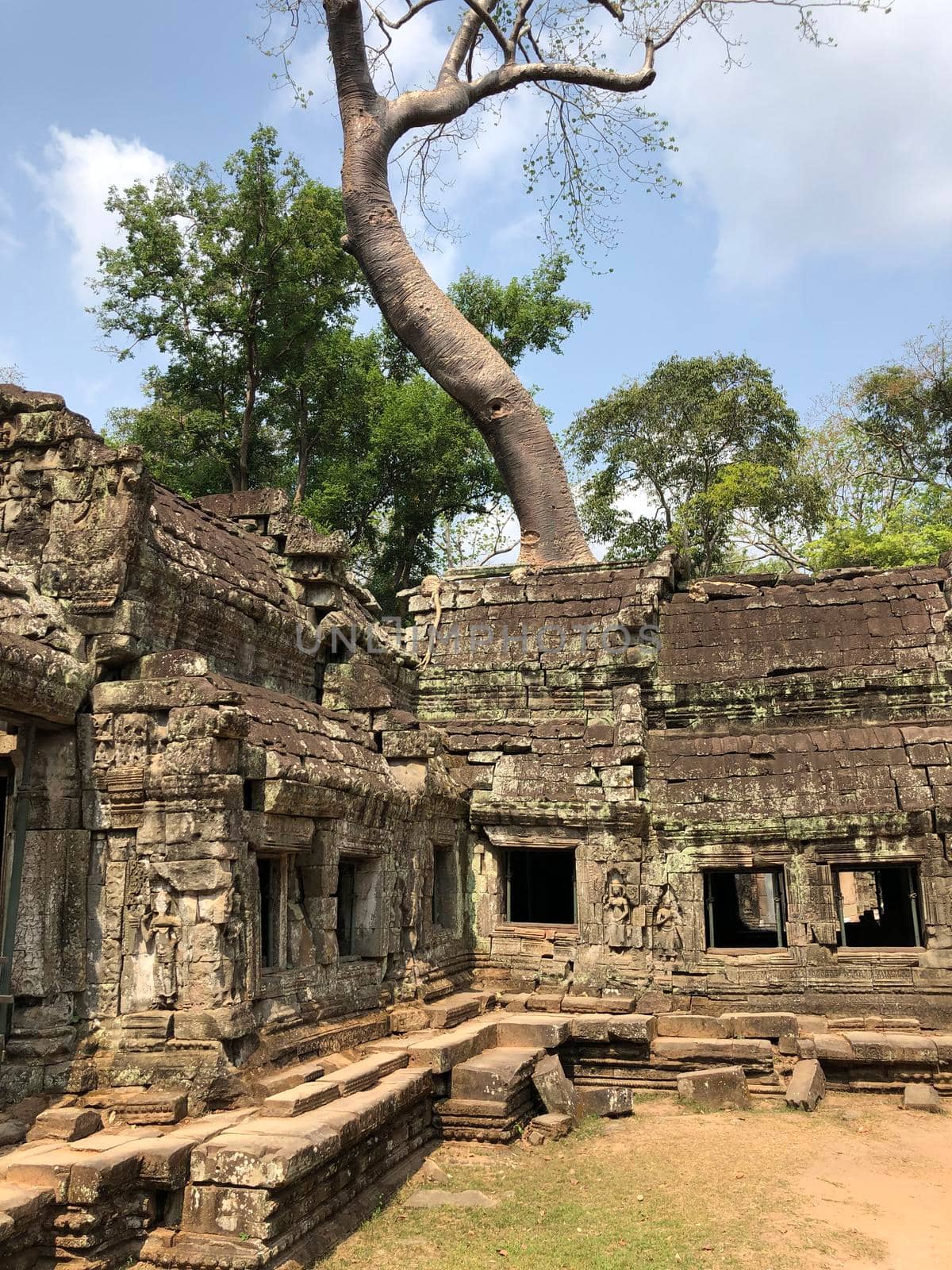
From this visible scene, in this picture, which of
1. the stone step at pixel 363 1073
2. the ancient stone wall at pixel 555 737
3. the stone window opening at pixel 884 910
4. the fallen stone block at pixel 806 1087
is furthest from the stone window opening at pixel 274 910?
the stone window opening at pixel 884 910

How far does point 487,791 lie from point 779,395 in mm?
18130

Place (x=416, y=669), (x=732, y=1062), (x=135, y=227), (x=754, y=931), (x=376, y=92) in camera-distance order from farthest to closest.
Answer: (x=135, y=227) < (x=376, y=92) < (x=754, y=931) < (x=416, y=669) < (x=732, y=1062)

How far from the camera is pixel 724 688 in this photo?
12391mm

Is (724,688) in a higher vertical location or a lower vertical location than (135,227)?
lower

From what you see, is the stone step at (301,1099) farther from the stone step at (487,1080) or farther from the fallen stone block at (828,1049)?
the fallen stone block at (828,1049)

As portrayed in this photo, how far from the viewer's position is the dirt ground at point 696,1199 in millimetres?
6000

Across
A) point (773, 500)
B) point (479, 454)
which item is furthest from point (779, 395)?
point (479, 454)

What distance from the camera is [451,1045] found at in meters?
8.30

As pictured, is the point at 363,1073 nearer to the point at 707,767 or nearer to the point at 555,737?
the point at 555,737

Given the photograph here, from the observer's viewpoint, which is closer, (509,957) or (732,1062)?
(732,1062)

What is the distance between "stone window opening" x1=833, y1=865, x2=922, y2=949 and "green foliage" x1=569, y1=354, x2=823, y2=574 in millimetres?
9456

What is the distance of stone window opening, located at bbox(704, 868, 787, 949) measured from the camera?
11195 millimetres

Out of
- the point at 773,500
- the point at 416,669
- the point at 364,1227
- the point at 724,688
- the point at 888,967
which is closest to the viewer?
the point at 364,1227

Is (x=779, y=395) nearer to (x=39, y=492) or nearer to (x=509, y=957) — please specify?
(x=509, y=957)
